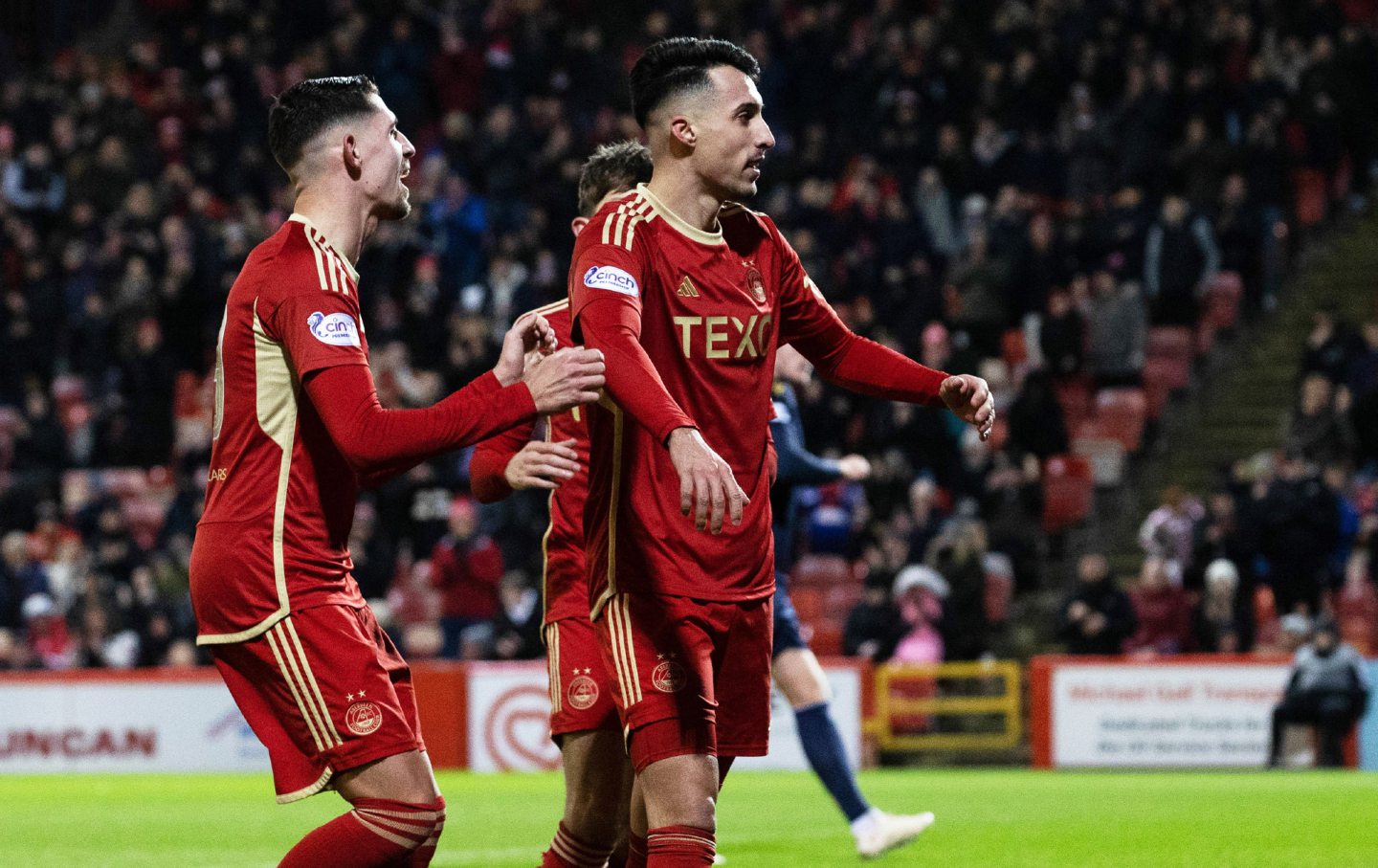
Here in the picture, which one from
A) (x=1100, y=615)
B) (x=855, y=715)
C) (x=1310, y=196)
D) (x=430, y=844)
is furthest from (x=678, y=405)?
(x=1310, y=196)

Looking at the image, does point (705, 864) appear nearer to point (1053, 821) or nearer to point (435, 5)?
point (1053, 821)

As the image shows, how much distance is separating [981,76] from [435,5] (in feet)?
23.7

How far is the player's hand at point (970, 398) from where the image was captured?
206 inches

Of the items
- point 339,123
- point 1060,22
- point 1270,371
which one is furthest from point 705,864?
point 1060,22

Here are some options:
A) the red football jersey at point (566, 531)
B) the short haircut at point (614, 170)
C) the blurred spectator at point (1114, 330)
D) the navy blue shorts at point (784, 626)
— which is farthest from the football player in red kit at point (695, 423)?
the blurred spectator at point (1114, 330)

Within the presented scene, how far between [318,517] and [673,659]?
939 millimetres

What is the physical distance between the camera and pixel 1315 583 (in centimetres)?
1614

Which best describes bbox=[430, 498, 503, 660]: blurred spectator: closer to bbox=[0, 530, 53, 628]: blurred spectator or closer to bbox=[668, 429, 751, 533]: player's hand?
bbox=[0, 530, 53, 628]: blurred spectator

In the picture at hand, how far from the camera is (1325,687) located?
15.0m

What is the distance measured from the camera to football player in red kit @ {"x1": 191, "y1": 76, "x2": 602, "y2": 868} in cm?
451

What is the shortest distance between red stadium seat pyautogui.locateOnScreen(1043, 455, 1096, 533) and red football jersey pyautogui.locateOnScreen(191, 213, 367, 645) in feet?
46.5

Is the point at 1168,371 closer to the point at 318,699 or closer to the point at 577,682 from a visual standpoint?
the point at 577,682

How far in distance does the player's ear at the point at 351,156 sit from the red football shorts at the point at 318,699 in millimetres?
1065

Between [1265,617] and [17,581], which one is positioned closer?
[1265,617]
